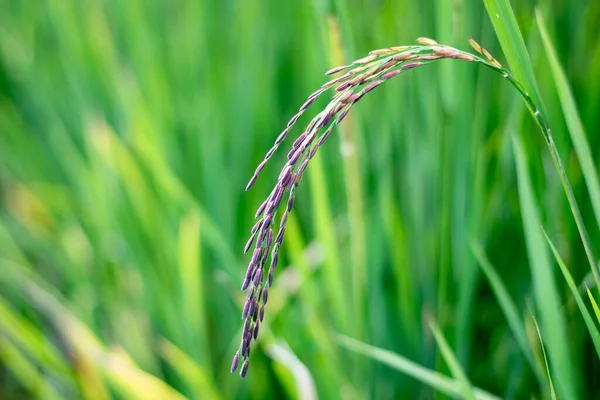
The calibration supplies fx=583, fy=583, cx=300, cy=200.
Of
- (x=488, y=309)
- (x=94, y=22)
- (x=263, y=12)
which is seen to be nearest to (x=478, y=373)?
(x=488, y=309)

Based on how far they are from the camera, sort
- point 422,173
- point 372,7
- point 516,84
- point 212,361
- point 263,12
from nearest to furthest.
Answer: point 516,84, point 422,173, point 372,7, point 212,361, point 263,12

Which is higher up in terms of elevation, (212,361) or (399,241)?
(399,241)

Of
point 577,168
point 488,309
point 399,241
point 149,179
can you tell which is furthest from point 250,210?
point 577,168

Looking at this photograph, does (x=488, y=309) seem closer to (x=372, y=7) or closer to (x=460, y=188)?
(x=460, y=188)

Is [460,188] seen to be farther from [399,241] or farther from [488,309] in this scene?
[488,309]

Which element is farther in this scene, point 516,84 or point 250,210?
point 250,210

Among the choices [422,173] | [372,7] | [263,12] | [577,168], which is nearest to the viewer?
[577,168]

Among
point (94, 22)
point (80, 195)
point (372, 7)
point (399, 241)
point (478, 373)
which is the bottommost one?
point (478, 373)
